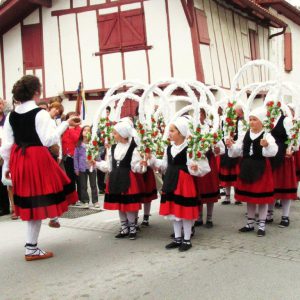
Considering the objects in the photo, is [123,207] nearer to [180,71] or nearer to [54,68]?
[180,71]

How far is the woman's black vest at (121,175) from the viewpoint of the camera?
6.04 meters

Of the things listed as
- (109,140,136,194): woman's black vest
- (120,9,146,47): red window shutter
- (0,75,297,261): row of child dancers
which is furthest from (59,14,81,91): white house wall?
(109,140,136,194): woman's black vest

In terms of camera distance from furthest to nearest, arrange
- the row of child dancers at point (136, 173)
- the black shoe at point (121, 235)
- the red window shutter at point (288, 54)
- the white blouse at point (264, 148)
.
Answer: the red window shutter at point (288, 54), the black shoe at point (121, 235), the white blouse at point (264, 148), the row of child dancers at point (136, 173)

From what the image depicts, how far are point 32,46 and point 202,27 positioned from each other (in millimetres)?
5463

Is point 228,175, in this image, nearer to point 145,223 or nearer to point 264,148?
point 145,223

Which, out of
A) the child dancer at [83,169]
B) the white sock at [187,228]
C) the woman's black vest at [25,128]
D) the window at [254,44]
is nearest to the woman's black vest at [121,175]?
the white sock at [187,228]

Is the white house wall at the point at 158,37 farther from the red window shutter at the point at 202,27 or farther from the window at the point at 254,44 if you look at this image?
the window at the point at 254,44

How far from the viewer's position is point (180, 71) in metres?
13.6

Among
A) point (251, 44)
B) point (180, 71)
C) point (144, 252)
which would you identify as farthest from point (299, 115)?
Answer: point (251, 44)

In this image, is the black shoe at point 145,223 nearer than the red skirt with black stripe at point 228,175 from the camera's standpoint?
Yes

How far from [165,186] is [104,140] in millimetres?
1113

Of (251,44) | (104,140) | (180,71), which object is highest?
(251,44)

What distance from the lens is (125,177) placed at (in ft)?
19.9

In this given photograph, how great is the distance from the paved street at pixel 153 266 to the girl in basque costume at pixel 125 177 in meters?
0.44
